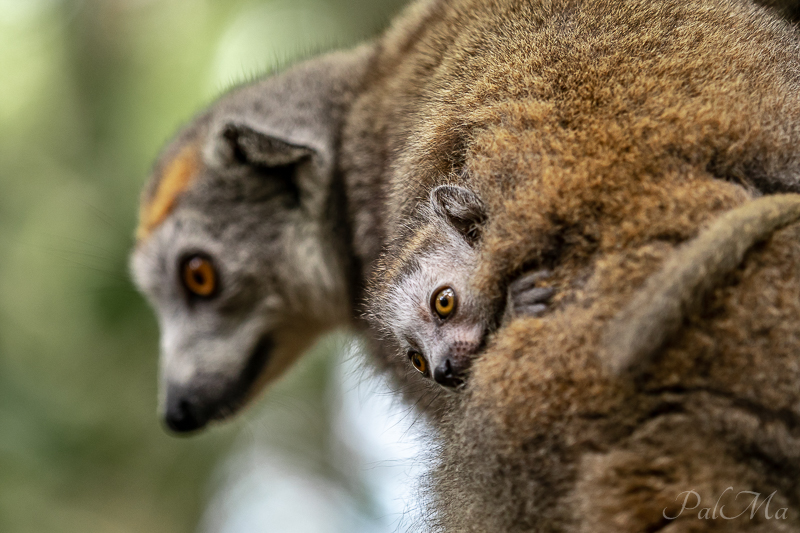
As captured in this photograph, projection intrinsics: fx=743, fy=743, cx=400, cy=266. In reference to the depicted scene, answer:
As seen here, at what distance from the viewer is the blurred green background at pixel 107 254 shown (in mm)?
7797

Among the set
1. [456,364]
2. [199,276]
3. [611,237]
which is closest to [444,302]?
[456,364]

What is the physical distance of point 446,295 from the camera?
2467 mm

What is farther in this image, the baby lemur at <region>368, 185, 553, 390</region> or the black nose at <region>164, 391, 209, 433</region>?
the black nose at <region>164, 391, 209, 433</region>

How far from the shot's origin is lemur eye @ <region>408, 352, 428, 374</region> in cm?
256

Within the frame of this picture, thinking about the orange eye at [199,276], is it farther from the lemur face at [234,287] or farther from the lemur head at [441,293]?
the lemur head at [441,293]

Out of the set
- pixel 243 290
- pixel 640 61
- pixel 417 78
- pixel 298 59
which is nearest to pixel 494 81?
pixel 640 61

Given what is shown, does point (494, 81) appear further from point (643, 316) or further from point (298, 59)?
point (298, 59)

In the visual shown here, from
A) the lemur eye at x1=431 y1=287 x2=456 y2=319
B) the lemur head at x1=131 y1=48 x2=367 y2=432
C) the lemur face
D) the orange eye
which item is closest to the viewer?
the lemur eye at x1=431 y1=287 x2=456 y2=319

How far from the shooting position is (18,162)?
848 centimetres

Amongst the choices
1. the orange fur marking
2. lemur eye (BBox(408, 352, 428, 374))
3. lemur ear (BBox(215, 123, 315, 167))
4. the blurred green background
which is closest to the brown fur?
lemur eye (BBox(408, 352, 428, 374))

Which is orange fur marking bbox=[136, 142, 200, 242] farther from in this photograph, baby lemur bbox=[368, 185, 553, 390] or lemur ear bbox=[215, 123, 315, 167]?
baby lemur bbox=[368, 185, 553, 390]

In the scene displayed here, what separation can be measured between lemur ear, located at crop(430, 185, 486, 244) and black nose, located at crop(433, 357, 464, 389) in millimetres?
420

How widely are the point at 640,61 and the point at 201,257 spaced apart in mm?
3729

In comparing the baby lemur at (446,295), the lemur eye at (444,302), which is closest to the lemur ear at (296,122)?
the baby lemur at (446,295)
